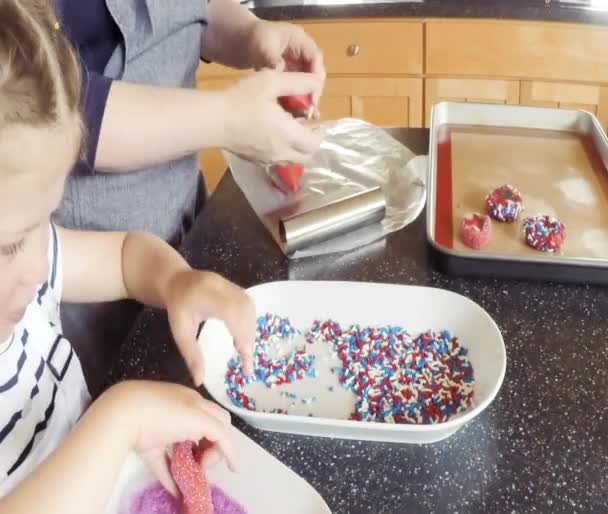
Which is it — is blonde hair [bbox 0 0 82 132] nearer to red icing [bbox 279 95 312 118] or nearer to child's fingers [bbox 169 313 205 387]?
child's fingers [bbox 169 313 205 387]

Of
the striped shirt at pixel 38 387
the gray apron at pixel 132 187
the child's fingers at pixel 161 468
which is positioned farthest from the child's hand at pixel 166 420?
the gray apron at pixel 132 187

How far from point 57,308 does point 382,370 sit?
34cm

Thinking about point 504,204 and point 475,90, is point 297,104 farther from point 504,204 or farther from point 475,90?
point 475,90

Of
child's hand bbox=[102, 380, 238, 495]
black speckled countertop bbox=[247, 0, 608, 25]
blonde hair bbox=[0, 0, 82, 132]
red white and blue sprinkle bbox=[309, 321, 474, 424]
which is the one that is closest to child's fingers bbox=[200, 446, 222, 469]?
child's hand bbox=[102, 380, 238, 495]

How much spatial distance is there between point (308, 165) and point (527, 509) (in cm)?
60

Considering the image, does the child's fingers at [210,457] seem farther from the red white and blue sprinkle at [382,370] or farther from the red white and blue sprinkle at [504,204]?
the red white and blue sprinkle at [504,204]

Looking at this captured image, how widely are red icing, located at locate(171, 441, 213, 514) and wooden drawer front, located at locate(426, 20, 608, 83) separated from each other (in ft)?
4.75

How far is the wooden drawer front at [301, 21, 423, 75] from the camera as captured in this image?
72.7 inches

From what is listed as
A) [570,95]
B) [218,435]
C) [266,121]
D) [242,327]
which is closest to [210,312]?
[242,327]

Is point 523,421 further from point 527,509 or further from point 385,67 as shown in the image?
point 385,67

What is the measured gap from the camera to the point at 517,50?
1.83 metres

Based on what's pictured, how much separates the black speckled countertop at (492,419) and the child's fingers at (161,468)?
81 millimetres

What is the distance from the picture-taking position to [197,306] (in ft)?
2.34

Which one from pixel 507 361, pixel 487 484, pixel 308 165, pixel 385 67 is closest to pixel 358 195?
pixel 308 165
